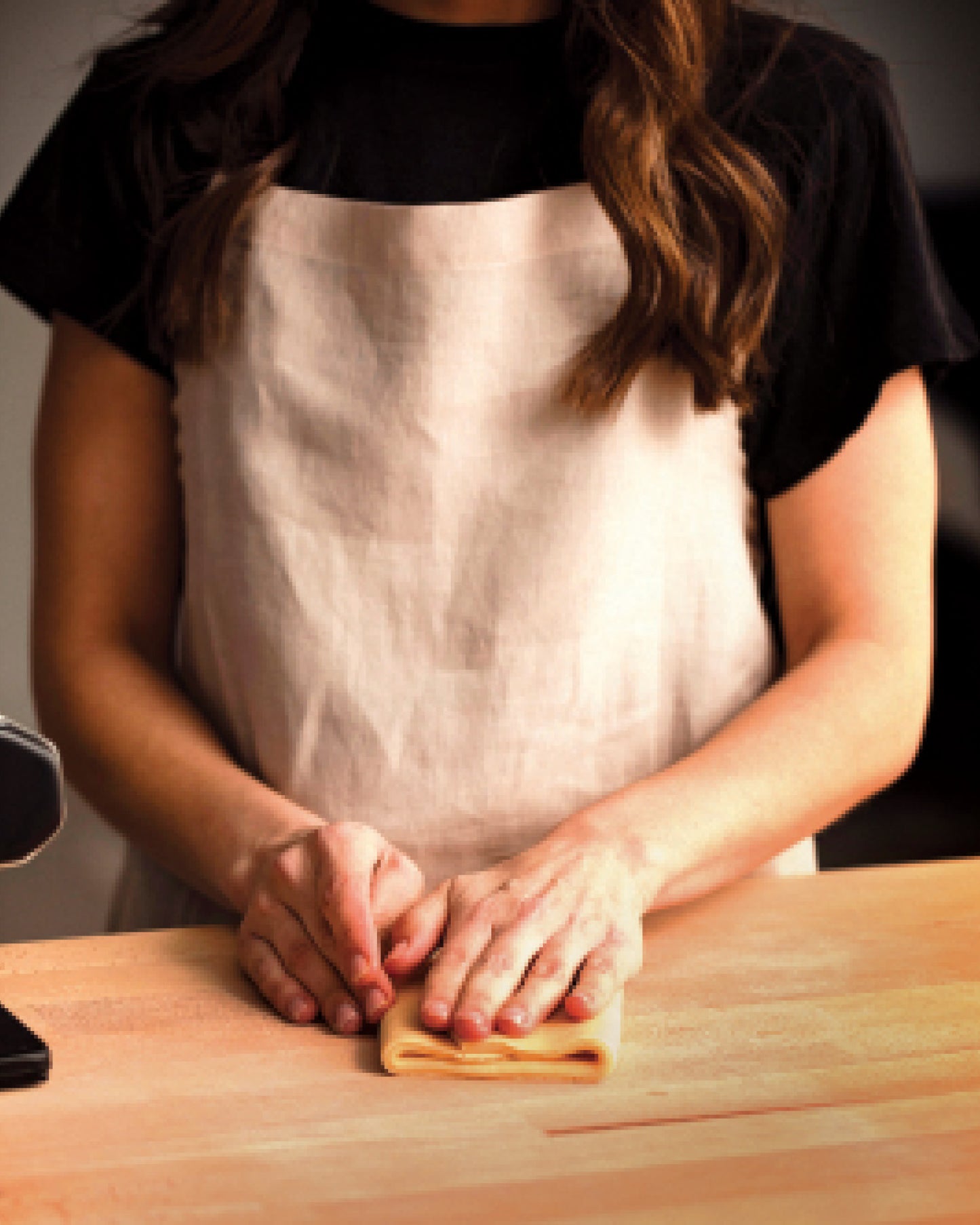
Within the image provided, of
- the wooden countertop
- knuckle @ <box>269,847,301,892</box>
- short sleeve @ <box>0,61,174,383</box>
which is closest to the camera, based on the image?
the wooden countertop

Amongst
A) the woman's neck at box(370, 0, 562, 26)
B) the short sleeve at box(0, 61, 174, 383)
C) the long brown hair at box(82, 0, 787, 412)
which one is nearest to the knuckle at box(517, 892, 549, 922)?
the long brown hair at box(82, 0, 787, 412)

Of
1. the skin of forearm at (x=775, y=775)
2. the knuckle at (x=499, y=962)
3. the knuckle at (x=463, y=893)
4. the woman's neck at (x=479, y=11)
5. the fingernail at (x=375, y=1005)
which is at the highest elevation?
the woman's neck at (x=479, y=11)

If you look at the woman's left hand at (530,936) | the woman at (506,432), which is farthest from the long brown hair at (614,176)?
the woman's left hand at (530,936)

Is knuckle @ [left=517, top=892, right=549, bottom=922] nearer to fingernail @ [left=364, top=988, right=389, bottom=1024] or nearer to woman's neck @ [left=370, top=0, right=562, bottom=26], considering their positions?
fingernail @ [left=364, top=988, right=389, bottom=1024]

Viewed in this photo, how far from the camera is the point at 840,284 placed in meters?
0.86

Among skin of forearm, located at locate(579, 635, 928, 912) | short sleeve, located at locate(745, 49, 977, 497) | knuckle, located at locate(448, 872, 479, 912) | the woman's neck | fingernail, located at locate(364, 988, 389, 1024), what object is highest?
the woman's neck

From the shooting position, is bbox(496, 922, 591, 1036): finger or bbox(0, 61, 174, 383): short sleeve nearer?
bbox(496, 922, 591, 1036): finger

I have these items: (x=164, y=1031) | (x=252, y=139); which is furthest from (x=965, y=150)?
(x=164, y=1031)

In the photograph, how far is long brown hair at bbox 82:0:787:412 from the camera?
0.79 meters

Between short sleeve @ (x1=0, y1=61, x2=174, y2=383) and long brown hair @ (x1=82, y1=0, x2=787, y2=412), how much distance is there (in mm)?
16

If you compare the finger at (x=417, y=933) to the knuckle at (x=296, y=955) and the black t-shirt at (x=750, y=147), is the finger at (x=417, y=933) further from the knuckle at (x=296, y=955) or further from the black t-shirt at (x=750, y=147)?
the black t-shirt at (x=750, y=147)

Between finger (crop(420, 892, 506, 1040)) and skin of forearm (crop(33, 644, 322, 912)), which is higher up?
finger (crop(420, 892, 506, 1040))

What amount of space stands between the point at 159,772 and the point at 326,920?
0.20 metres

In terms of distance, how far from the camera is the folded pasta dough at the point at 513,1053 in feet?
1.73
